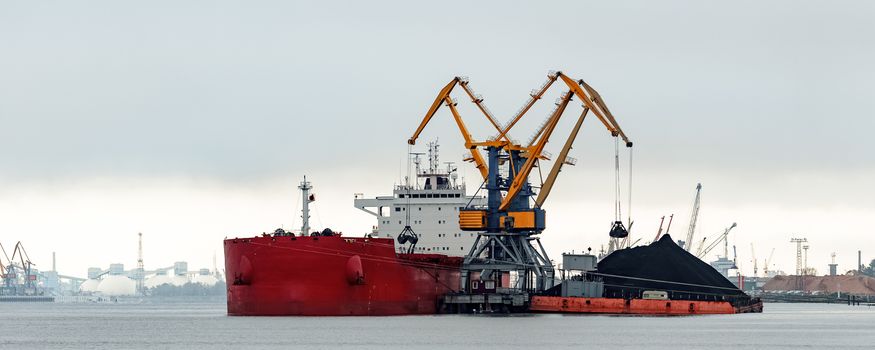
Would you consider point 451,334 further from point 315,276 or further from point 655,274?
point 655,274

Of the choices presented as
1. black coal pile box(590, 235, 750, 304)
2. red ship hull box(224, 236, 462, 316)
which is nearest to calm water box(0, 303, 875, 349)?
red ship hull box(224, 236, 462, 316)

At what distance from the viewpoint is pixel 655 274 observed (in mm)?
85000

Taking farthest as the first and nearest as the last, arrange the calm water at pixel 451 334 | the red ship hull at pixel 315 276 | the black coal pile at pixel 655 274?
the black coal pile at pixel 655 274 < the red ship hull at pixel 315 276 < the calm water at pixel 451 334

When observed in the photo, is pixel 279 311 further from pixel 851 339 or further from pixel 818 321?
pixel 818 321

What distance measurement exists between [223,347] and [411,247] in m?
24.6

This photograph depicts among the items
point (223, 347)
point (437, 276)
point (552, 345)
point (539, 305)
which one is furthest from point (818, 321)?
point (223, 347)

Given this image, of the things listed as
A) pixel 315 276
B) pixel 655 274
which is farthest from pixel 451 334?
pixel 655 274

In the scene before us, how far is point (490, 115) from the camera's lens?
81.1 m

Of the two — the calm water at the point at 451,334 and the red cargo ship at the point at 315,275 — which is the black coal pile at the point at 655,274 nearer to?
the calm water at the point at 451,334

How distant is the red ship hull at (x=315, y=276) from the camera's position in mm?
68562

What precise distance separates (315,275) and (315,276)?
0.14ft

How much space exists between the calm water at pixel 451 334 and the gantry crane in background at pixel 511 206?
11.7 ft

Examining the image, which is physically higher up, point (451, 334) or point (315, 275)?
point (315, 275)

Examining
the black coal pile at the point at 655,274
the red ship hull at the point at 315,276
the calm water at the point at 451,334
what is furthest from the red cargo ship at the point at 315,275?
the black coal pile at the point at 655,274
